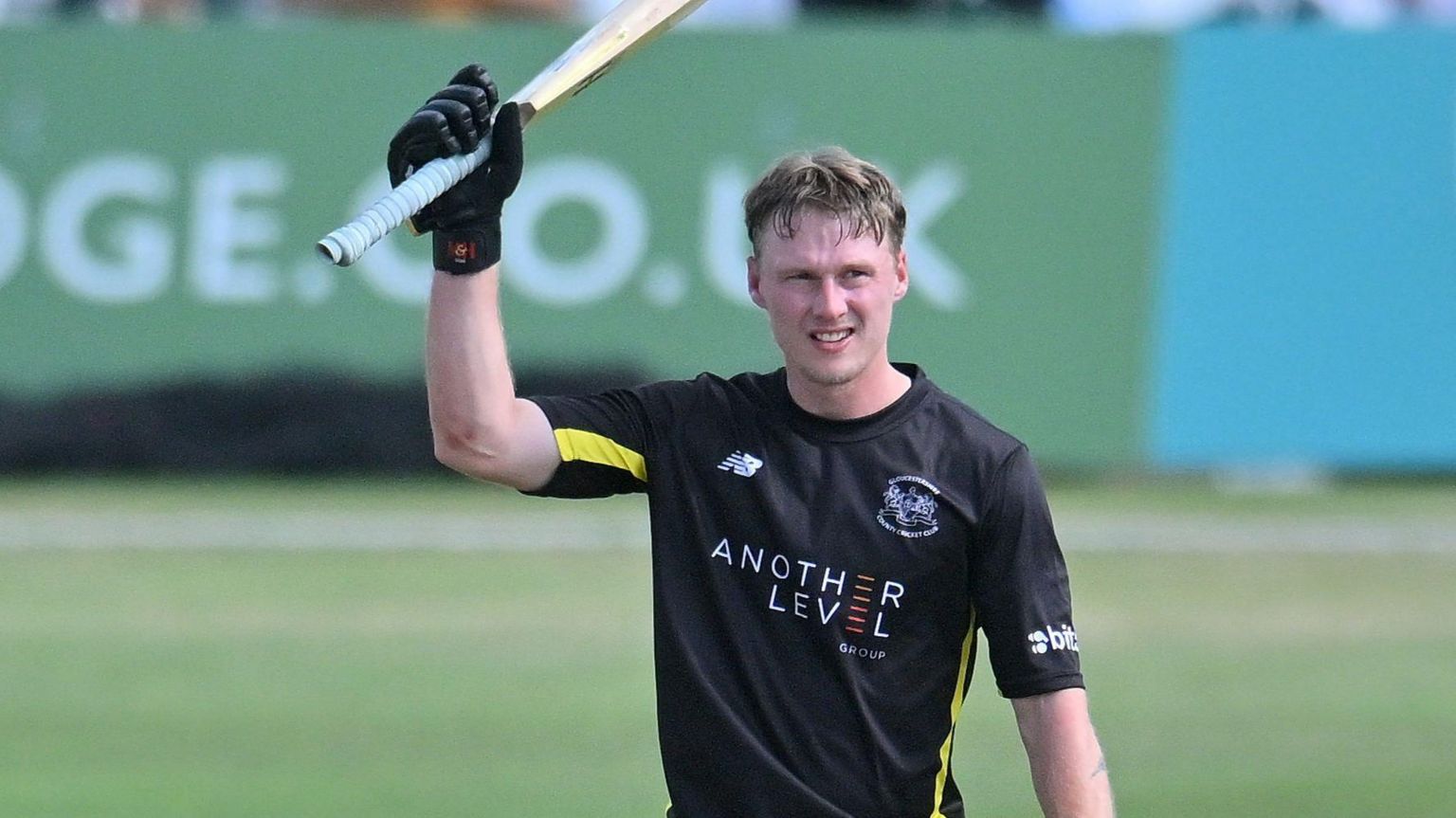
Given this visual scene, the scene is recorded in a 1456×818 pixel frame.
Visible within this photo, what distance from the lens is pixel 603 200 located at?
1560 cm

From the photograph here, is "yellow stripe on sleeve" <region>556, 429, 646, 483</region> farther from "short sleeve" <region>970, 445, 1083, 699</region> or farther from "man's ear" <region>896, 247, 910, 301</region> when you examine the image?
"short sleeve" <region>970, 445, 1083, 699</region>

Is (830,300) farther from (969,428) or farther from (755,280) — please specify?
(969,428)

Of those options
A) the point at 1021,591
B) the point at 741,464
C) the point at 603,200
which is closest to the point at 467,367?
the point at 741,464

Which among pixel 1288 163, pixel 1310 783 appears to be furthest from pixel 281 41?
pixel 1310 783

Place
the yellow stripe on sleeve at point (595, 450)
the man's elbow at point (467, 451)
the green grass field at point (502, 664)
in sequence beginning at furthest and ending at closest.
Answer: the green grass field at point (502, 664) → the yellow stripe on sleeve at point (595, 450) → the man's elbow at point (467, 451)

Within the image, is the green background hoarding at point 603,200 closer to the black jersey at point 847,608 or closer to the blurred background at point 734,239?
the blurred background at point 734,239

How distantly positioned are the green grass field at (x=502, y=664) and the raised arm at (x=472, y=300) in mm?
3901

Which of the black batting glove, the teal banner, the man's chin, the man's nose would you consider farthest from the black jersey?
the teal banner

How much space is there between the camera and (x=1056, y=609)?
4648 mm

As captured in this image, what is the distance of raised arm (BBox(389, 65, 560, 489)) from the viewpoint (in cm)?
450

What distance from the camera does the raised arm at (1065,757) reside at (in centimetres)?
454

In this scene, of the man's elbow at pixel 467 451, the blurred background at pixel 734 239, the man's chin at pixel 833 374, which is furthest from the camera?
the blurred background at pixel 734 239

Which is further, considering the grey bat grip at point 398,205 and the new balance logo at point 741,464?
the new balance logo at point 741,464

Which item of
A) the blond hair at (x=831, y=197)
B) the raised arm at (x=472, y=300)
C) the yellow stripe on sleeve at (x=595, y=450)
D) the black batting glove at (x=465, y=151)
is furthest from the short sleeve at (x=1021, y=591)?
the black batting glove at (x=465, y=151)
